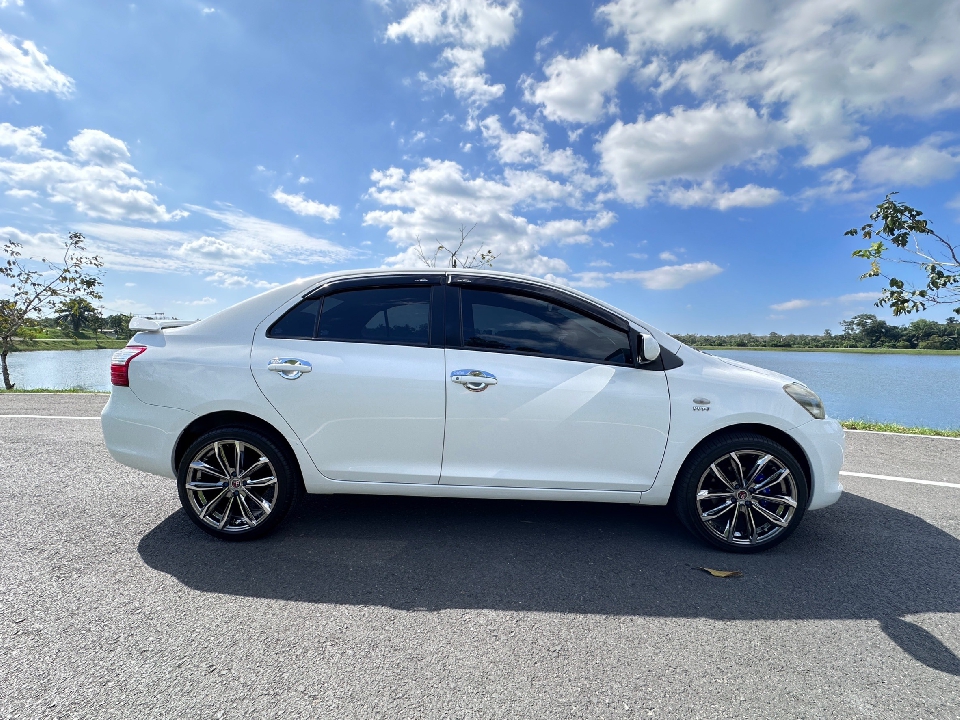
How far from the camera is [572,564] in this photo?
2957mm

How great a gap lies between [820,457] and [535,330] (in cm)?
206

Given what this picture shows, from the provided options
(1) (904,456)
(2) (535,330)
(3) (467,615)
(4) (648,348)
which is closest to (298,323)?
(2) (535,330)

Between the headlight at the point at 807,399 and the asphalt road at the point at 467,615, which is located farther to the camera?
the headlight at the point at 807,399

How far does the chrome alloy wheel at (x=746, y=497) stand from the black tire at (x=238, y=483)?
8.90 ft

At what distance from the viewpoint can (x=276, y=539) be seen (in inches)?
128

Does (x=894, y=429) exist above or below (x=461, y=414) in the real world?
below

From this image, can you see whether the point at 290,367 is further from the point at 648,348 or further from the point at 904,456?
the point at 904,456

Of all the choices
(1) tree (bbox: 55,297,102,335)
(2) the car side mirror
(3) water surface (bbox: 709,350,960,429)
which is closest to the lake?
(3) water surface (bbox: 709,350,960,429)

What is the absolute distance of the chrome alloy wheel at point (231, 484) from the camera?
3.21 metres

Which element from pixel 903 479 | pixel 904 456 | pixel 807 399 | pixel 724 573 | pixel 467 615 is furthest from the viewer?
pixel 904 456

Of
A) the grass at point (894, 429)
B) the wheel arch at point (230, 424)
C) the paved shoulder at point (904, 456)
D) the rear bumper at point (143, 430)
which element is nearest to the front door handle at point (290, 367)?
the wheel arch at point (230, 424)

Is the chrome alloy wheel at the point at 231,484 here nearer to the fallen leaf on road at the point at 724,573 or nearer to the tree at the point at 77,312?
the fallen leaf on road at the point at 724,573

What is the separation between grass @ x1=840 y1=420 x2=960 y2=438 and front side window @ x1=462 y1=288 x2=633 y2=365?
7178 millimetres

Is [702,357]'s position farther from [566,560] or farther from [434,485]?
[434,485]
